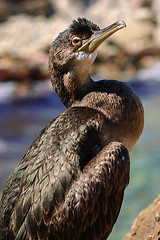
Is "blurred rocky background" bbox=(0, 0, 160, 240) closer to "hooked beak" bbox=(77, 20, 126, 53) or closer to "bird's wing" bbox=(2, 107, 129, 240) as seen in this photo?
"bird's wing" bbox=(2, 107, 129, 240)

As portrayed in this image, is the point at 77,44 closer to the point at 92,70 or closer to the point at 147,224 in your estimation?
the point at 147,224

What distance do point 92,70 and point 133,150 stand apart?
773 centimetres

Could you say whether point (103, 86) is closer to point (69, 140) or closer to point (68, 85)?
point (68, 85)

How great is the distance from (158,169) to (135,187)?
88cm

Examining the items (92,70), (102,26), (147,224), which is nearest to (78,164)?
(147,224)

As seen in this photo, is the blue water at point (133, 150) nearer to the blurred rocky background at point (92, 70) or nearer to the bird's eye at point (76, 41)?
the blurred rocky background at point (92, 70)

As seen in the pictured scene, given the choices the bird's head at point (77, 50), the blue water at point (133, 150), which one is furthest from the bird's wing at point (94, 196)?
the blue water at point (133, 150)

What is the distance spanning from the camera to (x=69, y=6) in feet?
81.5

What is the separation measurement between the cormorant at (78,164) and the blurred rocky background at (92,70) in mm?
727

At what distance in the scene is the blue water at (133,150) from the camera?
7.79 meters

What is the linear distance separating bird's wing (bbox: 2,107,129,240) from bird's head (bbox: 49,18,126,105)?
18.6 inches

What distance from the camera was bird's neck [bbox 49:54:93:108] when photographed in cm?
362

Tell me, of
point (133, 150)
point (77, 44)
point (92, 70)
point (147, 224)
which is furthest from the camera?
point (92, 70)

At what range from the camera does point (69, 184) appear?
3.14 metres
